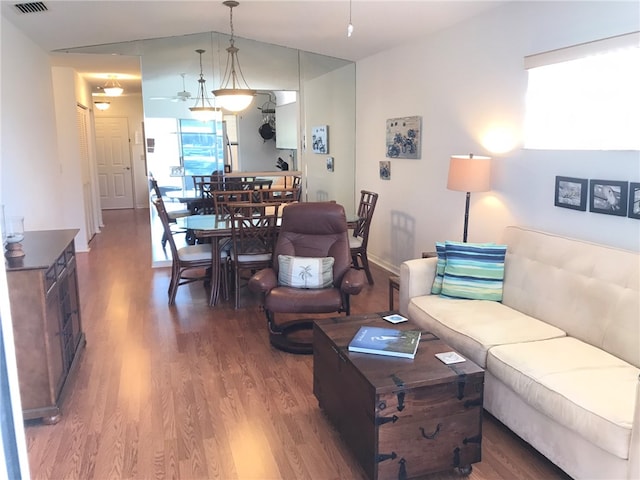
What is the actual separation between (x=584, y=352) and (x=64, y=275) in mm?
2951

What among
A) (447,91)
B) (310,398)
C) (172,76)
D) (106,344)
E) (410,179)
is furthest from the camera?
(172,76)

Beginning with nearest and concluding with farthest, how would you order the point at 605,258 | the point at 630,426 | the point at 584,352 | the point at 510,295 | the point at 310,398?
the point at 630,426
the point at 584,352
the point at 605,258
the point at 310,398
the point at 510,295

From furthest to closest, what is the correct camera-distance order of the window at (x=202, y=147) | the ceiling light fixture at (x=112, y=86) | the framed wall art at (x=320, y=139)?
the ceiling light fixture at (x=112, y=86) → the framed wall art at (x=320, y=139) → the window at (x=202, y=147)

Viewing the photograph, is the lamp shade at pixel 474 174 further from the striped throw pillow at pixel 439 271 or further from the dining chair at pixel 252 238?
the dining chair at pixel 252 238

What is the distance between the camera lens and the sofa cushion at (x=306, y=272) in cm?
373

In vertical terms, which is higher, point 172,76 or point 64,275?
point 172,76

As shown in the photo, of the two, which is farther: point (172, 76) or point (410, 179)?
point (172, 76)

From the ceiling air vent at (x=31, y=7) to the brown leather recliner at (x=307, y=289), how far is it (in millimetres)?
2495

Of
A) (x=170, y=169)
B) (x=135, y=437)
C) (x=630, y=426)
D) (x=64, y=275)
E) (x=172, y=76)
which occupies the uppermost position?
(x=172, y=76)

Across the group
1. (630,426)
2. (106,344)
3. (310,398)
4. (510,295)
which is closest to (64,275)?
(106,344)

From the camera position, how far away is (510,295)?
3182 millimetres

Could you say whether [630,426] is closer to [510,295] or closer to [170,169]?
[510,295]

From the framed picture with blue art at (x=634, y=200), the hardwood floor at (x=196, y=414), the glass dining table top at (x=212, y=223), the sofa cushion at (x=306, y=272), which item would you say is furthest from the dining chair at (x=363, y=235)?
the framed picture with blue art at (x=634, y=200)

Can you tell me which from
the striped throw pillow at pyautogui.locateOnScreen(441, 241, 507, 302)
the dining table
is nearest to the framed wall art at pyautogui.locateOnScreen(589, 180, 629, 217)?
the striped throw pillow at pyautogui.locateOnScreen(441, 241, 507, 302)
